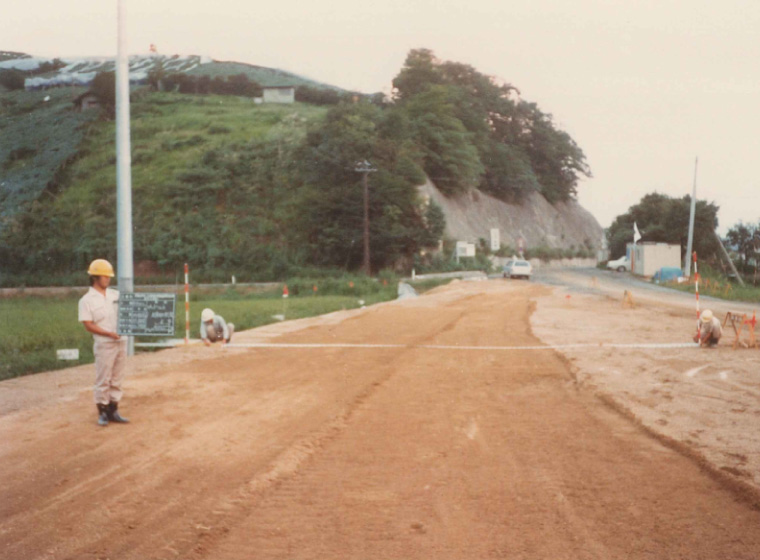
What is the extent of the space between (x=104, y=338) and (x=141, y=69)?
110 meters

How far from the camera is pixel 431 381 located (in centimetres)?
1296

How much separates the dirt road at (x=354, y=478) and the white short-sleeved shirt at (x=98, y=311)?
1.15m

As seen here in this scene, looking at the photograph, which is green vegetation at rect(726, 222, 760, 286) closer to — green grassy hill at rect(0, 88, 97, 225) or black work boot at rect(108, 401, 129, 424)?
green grassy hill at rect(0, 88, 97, 225)

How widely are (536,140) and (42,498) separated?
112933mm

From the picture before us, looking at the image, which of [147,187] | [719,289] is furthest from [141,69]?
[719,289]

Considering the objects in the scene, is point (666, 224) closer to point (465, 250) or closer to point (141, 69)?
point (465, 250)

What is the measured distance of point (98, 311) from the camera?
9289mm

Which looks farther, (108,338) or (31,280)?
(31,280)

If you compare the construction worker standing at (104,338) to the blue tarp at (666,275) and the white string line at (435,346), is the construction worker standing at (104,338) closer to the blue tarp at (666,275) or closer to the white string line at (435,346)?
the white string line at (435,346)

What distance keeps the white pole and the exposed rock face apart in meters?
55.5

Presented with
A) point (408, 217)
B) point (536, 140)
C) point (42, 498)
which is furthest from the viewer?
point (536, 140)

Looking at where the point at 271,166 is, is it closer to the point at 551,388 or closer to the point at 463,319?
the point at 463,319

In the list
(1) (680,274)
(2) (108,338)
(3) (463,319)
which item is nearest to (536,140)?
(1) (680,274)

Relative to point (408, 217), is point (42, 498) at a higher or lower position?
lower
